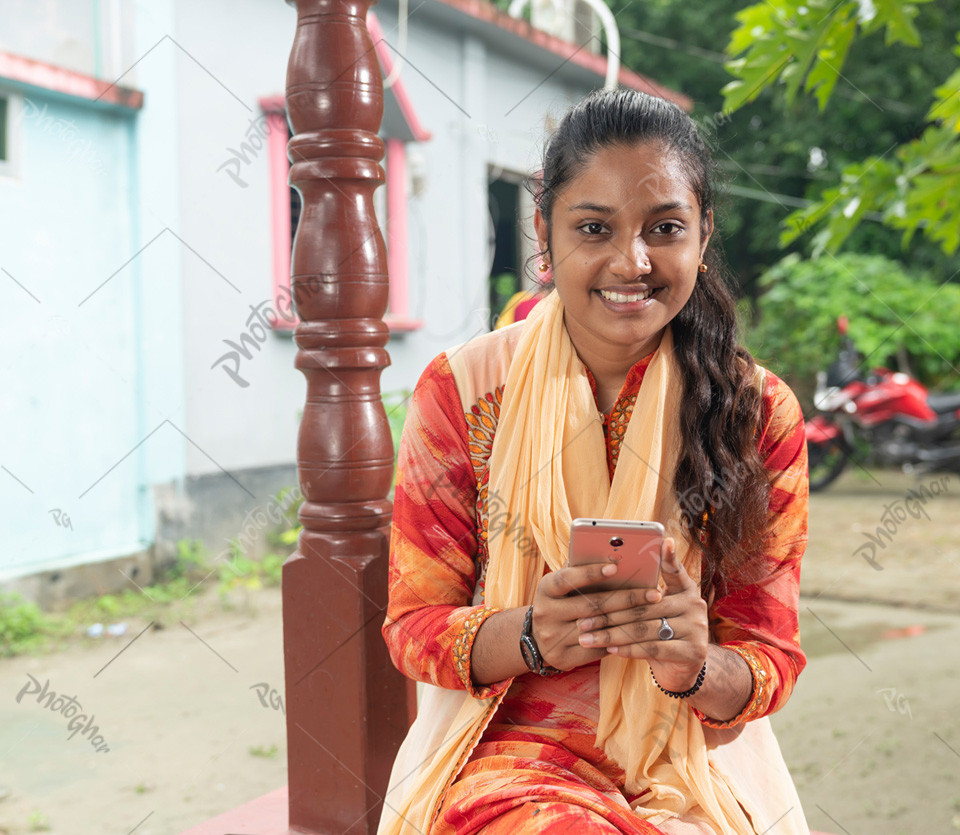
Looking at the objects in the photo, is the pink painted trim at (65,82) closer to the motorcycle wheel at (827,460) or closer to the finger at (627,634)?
the finger at (627,634)

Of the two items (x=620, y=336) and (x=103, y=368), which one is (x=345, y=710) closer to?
(x=620, y=336)

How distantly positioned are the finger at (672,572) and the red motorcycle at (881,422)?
767cm

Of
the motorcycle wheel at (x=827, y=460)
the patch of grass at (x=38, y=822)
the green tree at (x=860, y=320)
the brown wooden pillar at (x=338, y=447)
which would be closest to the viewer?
the brown wooden pillar at (x=338, y=447)

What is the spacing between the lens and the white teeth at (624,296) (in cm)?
150

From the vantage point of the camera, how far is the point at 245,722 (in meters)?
3.82

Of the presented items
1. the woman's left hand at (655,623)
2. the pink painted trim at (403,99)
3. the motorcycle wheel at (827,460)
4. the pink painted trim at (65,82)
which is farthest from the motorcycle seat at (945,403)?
the woman's left hand at (655,623)

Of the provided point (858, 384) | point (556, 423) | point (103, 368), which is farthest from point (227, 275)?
point (858, 384)

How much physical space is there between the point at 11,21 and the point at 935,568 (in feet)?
20.1

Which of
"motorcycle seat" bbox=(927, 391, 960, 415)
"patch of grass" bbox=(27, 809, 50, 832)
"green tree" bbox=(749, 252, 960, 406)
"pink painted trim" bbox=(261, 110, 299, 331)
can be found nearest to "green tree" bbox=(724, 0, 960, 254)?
"patch of grass" bbox=(27, 809, 50, 832)

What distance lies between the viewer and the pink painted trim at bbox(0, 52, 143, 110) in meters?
4.55

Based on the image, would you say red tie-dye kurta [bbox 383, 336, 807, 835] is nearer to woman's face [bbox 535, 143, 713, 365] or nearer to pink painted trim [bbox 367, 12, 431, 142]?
woman's face [bbox 535, 143, 713, 365]

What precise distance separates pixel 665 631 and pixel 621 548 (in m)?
0.15

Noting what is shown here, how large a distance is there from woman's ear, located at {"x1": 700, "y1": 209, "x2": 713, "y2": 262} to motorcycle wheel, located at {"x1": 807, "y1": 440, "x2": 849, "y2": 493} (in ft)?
25.1

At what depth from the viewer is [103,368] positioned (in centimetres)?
498
